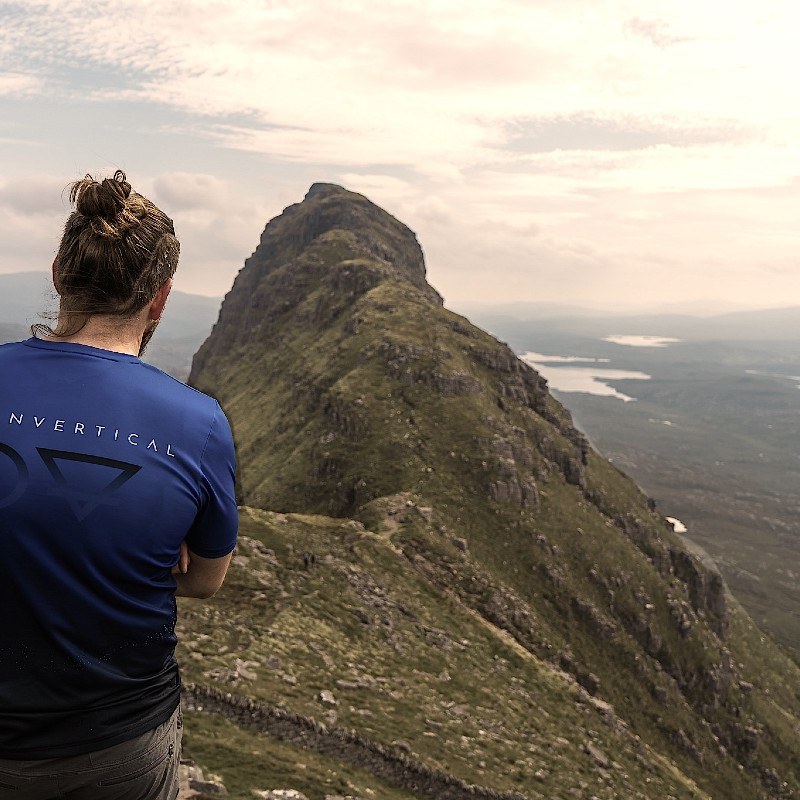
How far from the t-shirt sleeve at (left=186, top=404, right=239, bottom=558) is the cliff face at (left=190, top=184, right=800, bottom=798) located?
41724mm

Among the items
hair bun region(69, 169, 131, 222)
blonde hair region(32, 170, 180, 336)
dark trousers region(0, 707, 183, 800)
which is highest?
hair bun region(69, 169, 131, 222)

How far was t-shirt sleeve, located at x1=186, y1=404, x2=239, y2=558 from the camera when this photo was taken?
12.8 feet

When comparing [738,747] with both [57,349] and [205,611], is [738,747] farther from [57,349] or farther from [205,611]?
[57,349]

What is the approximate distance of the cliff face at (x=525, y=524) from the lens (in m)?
80.2

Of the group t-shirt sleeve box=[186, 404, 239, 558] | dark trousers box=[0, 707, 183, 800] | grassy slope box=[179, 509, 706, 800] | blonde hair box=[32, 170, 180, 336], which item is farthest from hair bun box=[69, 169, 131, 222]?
grassy slope box=[179, 509, 706, 800]

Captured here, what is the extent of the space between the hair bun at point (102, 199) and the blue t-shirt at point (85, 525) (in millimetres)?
967

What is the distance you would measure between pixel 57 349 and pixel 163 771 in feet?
10.1

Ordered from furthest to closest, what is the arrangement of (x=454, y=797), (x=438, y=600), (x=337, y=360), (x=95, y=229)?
(x=337, y=360) → (x=438, y=600) → (x=454, y=797) → (x=95, y=229)

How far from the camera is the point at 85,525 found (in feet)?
11.2

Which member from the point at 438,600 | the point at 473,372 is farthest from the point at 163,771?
the point at 473,372

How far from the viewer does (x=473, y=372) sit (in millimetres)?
133500

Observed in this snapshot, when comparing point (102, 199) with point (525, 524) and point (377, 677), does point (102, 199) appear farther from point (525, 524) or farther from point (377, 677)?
point (525, 524)

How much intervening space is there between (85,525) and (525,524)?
98488 mm

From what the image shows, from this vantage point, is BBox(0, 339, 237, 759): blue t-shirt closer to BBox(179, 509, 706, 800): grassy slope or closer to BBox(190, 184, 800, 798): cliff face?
BBox(179, 509, 706, 800): grassy slope
